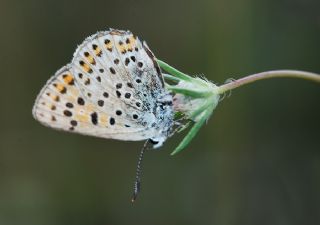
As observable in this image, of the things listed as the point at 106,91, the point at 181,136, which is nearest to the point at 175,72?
the point at 106,91

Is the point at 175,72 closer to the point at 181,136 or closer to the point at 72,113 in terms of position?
the point at 72,113

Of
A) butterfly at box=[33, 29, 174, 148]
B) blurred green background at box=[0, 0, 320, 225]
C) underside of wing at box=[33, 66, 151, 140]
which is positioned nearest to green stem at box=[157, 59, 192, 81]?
butterfly at box=[33, 29, 174, 148]

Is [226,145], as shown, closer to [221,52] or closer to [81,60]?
[221,52]

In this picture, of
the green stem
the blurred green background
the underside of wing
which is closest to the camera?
the green stem

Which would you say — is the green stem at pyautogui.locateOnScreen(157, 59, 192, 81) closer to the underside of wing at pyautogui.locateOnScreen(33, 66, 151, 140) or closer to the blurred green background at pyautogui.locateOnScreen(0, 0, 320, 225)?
the underside of wing at pyautogui.locateOnScreen(33, 66, 151, 140)

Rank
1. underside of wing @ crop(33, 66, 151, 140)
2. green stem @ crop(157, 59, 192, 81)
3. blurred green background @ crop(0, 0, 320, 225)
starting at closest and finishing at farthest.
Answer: green stem @ crop(157, 59, 192, 81), underside of wing @ crop(33, 66, 151, 140), blurred green background @ crop(0, 0, 320, 225)

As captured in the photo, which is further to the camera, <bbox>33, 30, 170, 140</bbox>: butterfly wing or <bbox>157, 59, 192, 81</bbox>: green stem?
<bbox>33, 30, 170, 140</bbox>: butterfly wing
